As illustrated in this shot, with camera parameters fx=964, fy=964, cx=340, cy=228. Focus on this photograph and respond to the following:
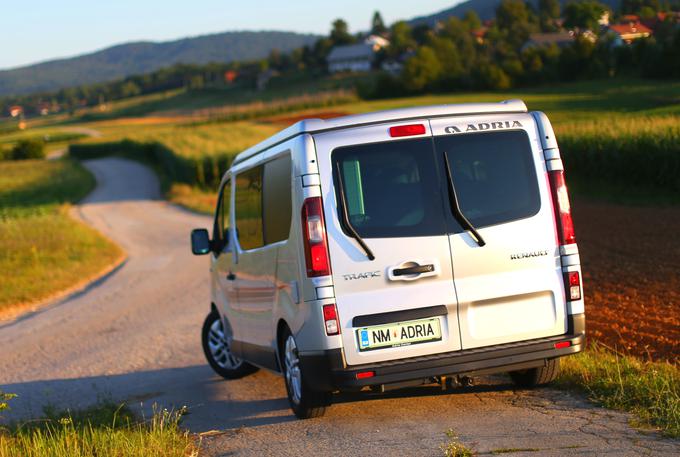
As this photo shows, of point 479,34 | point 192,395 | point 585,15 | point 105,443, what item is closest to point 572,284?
point 105,443

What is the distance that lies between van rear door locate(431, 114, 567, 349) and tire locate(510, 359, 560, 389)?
69 centimetres

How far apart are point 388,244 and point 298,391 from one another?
57.4 inches

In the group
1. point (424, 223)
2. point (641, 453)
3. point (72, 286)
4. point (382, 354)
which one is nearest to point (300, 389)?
point (382, 354)

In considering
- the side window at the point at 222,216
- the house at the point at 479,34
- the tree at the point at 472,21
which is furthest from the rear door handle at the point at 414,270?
the house at the point at 479,34

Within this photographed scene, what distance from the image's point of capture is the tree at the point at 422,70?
7762 centimetres

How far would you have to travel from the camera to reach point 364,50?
151m

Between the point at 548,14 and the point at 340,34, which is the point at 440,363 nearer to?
the point at 548,14

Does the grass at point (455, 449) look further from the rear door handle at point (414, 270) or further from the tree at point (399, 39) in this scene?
the tree at point (399, 39)

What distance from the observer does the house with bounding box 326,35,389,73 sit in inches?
5600

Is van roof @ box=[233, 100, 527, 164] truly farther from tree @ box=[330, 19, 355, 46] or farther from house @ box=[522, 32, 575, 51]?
tree @ box=[330, 19, 355, 46]

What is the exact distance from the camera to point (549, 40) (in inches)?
2076

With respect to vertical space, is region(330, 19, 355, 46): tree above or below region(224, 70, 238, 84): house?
above

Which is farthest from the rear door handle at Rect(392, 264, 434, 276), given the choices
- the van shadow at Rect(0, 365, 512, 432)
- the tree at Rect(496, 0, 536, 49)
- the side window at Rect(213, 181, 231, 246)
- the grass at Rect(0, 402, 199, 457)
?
the tree at Rect(496, 0, 536, 49)

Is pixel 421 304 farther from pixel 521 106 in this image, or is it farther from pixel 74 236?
pixel 74 236
